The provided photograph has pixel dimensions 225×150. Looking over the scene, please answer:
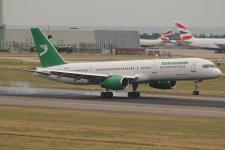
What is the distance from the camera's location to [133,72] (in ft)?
197

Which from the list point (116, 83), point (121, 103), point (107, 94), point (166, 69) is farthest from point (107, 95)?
point (121, 103)

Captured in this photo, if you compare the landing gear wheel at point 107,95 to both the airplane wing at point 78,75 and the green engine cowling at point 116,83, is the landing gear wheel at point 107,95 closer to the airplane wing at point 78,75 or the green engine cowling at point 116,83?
the green engine cowling at point 116,83

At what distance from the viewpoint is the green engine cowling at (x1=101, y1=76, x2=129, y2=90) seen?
5812cm

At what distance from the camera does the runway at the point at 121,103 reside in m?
46.4

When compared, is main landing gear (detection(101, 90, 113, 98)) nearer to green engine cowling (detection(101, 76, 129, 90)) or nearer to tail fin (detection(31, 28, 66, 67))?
green engine cowling (detection(101, 76, 129, 90))

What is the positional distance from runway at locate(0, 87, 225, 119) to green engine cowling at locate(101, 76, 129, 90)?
110 cm

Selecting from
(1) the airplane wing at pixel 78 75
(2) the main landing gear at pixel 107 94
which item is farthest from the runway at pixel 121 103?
(1) the airplane wing at pixel 78 75

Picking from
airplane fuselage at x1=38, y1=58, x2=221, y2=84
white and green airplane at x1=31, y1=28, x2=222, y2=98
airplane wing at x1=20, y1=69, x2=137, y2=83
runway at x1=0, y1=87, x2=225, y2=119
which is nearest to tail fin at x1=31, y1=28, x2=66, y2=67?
white and green airplane at x1=31, y1=28, x2=222, y2=98

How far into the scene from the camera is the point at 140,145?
30000mm

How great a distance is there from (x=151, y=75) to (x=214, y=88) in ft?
52.8

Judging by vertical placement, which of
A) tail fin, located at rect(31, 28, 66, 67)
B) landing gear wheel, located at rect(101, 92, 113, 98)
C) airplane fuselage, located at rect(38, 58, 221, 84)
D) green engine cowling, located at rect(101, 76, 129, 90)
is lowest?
landing gear wheel, located at rect(101, 92, 113, 98)

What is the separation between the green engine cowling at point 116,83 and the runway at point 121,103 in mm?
1100

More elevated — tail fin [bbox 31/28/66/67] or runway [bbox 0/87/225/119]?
tail fin [bbox 31/28/66/67]

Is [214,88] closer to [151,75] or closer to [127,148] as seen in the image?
[151,75]
